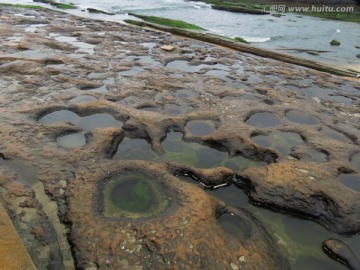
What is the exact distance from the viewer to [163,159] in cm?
622

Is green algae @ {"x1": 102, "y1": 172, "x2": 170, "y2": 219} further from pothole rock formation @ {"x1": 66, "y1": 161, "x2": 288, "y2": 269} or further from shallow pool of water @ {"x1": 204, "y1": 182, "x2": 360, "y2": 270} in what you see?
shallow pool of water @ {"x1": 204, "y1": 182, "x2": 360, "y2": 270}

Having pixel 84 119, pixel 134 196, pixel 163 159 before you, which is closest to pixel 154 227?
pixel 134 196

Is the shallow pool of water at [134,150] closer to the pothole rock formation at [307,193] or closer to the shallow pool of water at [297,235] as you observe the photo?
the shallow pool of water at [297,235]

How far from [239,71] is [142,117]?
6819mm

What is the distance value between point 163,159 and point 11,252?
338 cm

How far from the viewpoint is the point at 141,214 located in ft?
15.1

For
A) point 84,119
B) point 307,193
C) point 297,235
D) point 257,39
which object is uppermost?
point 257,39

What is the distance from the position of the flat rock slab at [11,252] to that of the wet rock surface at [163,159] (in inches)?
19.5

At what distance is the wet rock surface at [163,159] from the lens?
409 centimetres

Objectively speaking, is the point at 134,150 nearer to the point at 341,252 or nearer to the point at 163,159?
the point at 163,159

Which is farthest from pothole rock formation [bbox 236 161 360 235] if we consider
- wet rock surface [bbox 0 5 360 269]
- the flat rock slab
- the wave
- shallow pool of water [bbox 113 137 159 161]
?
the wave

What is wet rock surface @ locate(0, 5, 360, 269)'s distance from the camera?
409 centimetres

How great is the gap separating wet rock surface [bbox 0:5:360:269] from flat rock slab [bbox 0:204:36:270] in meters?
0.49

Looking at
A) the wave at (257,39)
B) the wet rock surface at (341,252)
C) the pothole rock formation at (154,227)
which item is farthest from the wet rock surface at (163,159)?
the wave at (257,39)
